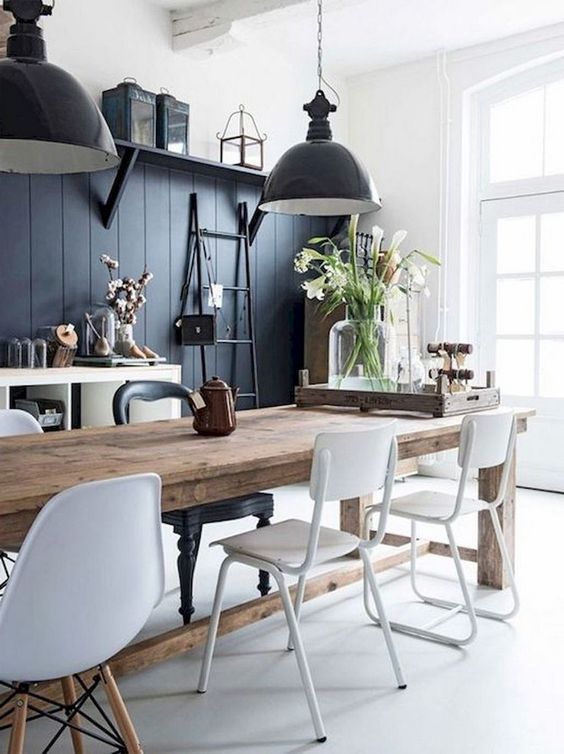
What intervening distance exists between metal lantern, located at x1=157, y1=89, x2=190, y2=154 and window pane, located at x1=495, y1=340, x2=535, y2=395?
107 inches

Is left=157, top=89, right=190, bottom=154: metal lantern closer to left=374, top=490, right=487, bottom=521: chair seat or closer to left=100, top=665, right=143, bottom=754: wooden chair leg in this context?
left=374, top=490, right=487, bottom=521: chair seat

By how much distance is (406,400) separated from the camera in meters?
3.25

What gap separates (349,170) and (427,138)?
3.44m

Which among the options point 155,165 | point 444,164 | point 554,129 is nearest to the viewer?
point 155,165

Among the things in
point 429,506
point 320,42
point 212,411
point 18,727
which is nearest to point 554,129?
point 320,42

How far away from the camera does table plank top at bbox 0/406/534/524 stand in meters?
1.84

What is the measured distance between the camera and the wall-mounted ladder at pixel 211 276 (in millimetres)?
5312

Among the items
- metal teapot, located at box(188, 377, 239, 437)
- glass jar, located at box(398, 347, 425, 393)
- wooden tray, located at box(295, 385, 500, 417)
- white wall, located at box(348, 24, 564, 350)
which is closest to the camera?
metal teapot, located at box(188, 377, 239, 437)

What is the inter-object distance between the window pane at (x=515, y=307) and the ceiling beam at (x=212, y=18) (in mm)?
2491

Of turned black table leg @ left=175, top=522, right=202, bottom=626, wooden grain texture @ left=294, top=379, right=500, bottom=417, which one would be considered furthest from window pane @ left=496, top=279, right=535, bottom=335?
turned black table leg @ left=175, top=522, right=202, bottom=626

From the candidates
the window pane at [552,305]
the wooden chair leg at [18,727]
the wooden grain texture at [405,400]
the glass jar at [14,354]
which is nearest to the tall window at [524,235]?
the window pane at [552,305]

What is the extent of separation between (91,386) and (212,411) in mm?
2114

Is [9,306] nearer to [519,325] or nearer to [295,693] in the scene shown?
[295,693]

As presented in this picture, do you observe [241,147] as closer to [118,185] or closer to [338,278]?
[118,185]
